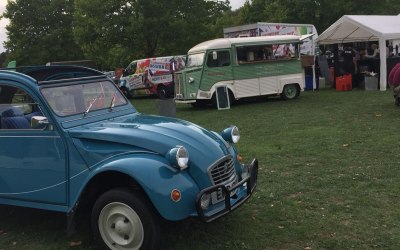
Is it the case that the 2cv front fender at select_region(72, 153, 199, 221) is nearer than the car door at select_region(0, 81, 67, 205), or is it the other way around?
the 2cv front fender at select_region(72, 153, 199, 221)

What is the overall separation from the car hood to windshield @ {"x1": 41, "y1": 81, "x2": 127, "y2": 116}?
319mm

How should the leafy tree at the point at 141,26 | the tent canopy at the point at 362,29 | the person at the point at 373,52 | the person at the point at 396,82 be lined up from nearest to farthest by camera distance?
the person at the point at 396,82
the tent canopy at the point at 362,29
the person at the point at 373,52
the leafy tree at the point at 141,26

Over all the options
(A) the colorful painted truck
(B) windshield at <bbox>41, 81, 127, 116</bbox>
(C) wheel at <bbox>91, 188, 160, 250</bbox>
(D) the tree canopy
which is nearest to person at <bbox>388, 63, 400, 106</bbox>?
(B) windshield at <bbox>41, 81, 127, 116</bbox>

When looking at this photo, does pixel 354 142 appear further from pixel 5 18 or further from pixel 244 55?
pixel 5 18

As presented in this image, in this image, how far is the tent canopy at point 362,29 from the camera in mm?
18094

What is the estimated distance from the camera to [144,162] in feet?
13.5

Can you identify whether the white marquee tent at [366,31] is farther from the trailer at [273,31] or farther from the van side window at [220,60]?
the van side window at [220,60]

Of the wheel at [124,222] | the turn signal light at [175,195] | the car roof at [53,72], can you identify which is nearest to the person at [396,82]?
the car roof at [53,72]

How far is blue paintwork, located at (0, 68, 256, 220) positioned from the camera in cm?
405

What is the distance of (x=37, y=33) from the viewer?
45.2 meters

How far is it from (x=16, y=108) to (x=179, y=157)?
2092mm

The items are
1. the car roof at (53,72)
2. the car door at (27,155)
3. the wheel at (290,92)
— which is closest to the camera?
the car door at (27,155)

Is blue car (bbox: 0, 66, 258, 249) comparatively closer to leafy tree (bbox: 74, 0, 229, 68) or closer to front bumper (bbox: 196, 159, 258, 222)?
front bumper (bbox: 196, 159, 258, 222)

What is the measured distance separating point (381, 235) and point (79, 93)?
3.46m
